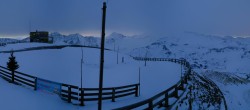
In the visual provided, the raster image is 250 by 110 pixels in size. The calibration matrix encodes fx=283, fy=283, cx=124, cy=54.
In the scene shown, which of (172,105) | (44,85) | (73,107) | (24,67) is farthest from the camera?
(24,67)

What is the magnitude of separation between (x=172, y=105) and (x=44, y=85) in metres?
10.3

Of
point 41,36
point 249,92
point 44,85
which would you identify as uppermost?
point 41,36

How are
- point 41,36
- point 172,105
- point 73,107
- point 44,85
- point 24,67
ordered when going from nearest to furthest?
point 172,105, point 73,107, point 44,85, point 24,67, point 41,36

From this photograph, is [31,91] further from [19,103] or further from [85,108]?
[85,108]

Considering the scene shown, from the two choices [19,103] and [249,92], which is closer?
[19,103]

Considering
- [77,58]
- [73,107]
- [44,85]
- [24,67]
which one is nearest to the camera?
[73,107]

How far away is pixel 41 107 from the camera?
18.6m

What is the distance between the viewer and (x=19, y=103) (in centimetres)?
1928

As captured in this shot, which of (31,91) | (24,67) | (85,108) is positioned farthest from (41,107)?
(24,67)

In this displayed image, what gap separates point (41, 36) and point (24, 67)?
5668 centimetres

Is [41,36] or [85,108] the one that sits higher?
[41,36]

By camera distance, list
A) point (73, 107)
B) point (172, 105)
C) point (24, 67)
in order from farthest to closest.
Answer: point (24, 67) → point (73, 107) → point (172, 105)

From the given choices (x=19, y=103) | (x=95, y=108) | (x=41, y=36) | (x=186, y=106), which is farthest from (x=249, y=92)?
(x=41, y=36)

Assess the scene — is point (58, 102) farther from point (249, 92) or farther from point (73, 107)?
point (249, 92)
